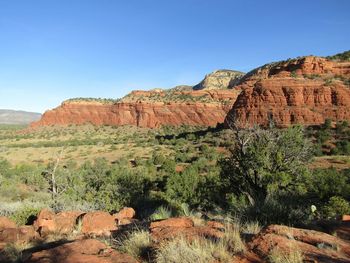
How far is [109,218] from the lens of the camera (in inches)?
298

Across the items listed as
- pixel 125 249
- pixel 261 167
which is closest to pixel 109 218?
pixel 125 249

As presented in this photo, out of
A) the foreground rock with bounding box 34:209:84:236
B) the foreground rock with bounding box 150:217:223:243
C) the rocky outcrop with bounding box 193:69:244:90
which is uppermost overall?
the rocky outcrop with bounding box 193:69:244:90

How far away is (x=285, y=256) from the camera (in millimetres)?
3871

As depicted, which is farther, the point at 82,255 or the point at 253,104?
the point at 253,104

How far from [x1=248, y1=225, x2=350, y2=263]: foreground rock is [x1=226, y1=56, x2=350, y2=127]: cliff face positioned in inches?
1306

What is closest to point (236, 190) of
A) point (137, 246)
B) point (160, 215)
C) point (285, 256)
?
point (160, 215)

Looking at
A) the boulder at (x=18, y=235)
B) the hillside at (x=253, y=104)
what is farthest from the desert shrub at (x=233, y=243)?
the hillside at (x=253, y=104)

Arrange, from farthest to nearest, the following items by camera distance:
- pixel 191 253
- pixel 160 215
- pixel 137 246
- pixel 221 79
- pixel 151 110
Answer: pixel 221 79 → pixel 151 110 → pixel 160 215 → pixel 137 246 → pixel 191 253

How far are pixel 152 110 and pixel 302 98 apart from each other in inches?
1842

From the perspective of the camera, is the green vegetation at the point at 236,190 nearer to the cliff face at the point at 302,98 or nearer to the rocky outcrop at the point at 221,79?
the cliff face at the point at 302,98

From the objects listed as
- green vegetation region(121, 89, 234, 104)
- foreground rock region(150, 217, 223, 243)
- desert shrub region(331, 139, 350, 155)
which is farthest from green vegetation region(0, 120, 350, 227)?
green vegetation region(121, 89, 234, 104)

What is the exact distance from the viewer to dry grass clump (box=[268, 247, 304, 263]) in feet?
12.3

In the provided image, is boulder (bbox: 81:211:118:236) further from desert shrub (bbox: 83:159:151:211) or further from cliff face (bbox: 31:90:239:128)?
cliff face (bbox: 31:90:239:128)

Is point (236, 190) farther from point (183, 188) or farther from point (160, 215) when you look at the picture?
point (160, 215)
